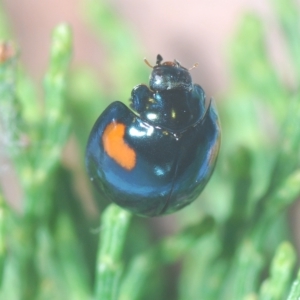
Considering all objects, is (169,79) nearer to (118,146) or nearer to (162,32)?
(118,146)

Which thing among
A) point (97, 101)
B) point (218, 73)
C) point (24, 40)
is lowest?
point (97, 101)

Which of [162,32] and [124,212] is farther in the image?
[162,32]

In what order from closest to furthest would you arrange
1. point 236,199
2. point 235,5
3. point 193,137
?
point 193,137 → point 236,199 → point 235,5

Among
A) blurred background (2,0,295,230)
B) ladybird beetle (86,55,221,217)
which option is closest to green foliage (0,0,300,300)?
ladybird beetle (86,55,221,217)

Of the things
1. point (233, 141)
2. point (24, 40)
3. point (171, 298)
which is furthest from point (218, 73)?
point (171, 298)

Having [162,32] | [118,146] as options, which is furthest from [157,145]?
[162,32]

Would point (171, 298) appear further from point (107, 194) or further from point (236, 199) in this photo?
point (107, 194)

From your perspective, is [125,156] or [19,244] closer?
[125,156]

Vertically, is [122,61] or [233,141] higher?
[122,61]
